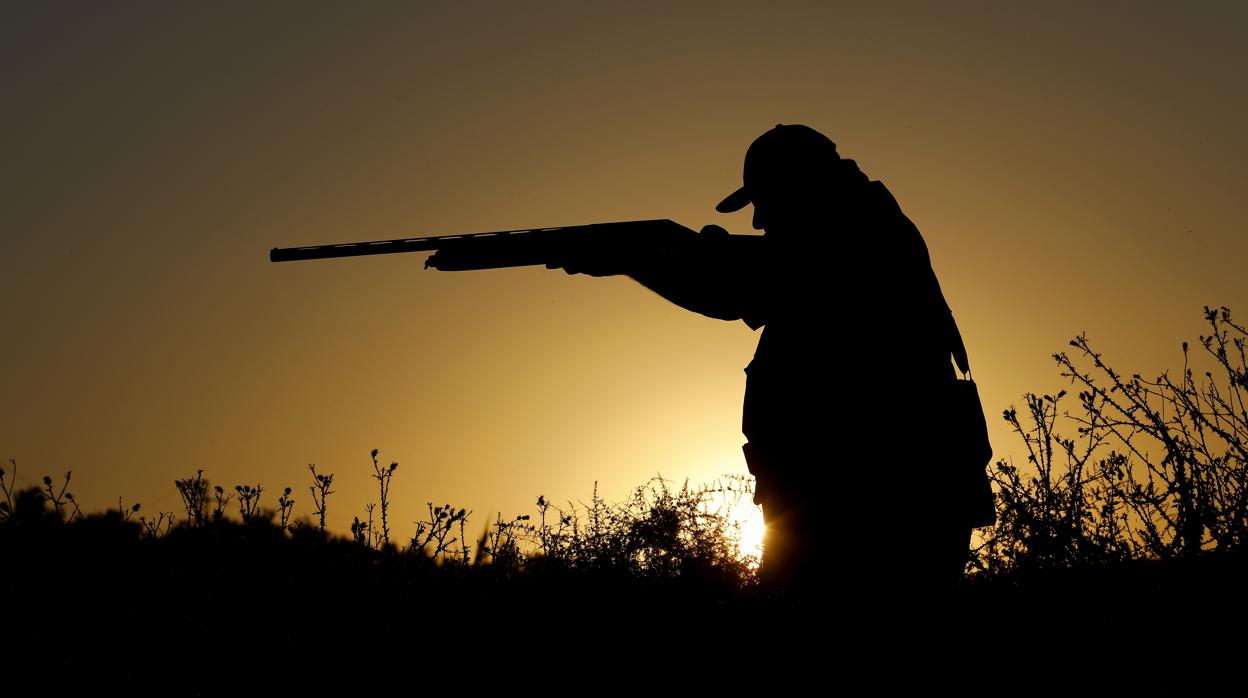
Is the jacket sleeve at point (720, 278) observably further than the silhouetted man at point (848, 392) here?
Yes

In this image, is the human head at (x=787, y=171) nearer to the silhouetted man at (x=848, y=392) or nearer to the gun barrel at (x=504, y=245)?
the silhouetted man at (x=848, y=392)

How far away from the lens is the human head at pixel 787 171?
3.80 meters

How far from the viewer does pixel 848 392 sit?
3438 mm

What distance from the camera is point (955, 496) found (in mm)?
3428

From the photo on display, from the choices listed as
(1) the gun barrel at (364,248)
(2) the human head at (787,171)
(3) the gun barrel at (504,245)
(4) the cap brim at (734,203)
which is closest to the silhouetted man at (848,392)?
(2) the human head at (787,171)

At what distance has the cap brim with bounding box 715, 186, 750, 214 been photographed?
4391 mm

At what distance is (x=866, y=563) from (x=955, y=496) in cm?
43

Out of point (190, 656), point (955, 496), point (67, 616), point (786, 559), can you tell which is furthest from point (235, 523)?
point (955, 496)

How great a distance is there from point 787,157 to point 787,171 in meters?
0.07

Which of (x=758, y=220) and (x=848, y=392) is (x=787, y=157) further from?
(x=848, y=392)

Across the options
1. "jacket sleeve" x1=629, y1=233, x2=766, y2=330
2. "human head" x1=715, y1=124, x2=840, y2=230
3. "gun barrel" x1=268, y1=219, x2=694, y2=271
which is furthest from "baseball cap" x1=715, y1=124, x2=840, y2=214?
"gun barrel" x1=268, y1=219, x2=694, y2=271

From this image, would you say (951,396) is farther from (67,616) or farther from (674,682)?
(67,616)

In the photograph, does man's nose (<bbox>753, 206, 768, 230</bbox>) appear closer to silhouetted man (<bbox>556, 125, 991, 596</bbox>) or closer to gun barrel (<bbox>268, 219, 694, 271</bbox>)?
silhouetted man (<bbox>556, 125, 991, 596</bbox>)

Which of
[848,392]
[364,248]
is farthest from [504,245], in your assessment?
[848,392]
